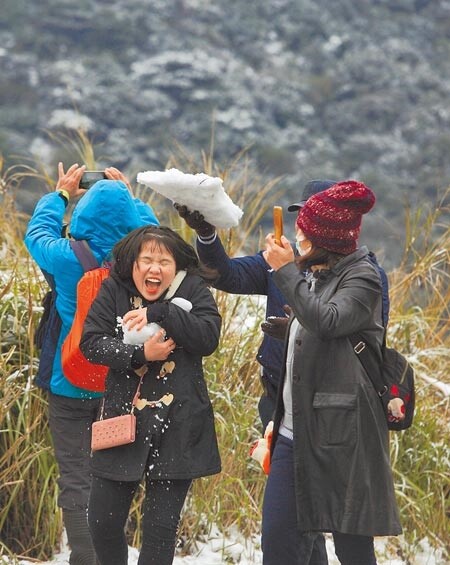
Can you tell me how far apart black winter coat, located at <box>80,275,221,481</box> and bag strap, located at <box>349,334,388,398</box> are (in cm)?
46

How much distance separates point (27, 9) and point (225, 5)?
632 inches

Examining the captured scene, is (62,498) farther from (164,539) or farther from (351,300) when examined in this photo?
(351,300)

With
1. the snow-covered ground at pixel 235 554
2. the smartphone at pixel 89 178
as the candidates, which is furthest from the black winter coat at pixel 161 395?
the snow-covered ground at pixel 235 554

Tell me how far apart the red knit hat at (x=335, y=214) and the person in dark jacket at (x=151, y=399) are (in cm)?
45

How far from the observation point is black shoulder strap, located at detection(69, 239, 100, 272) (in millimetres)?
3672

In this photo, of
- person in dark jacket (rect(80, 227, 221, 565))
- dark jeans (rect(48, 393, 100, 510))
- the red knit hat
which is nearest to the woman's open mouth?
person in dark jacket (rect(80, 227, 221, 565))

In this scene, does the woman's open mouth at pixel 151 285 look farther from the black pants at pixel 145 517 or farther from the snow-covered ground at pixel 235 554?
the snow-covered ground at pixel 235 554

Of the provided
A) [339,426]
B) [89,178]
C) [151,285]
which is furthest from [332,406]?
[89,178]

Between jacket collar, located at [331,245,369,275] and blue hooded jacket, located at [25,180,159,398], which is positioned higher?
blue hooded jacket, located at [25,180,159,398]

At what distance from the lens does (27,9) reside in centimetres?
7744

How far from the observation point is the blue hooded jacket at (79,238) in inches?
146

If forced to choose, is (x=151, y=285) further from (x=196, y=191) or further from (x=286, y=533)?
(x=286, y=533)

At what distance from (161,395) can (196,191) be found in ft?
2.08

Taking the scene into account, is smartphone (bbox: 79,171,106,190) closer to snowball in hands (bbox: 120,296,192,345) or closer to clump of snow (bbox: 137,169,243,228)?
clump of snow (bbox: 137,169,243,228)
